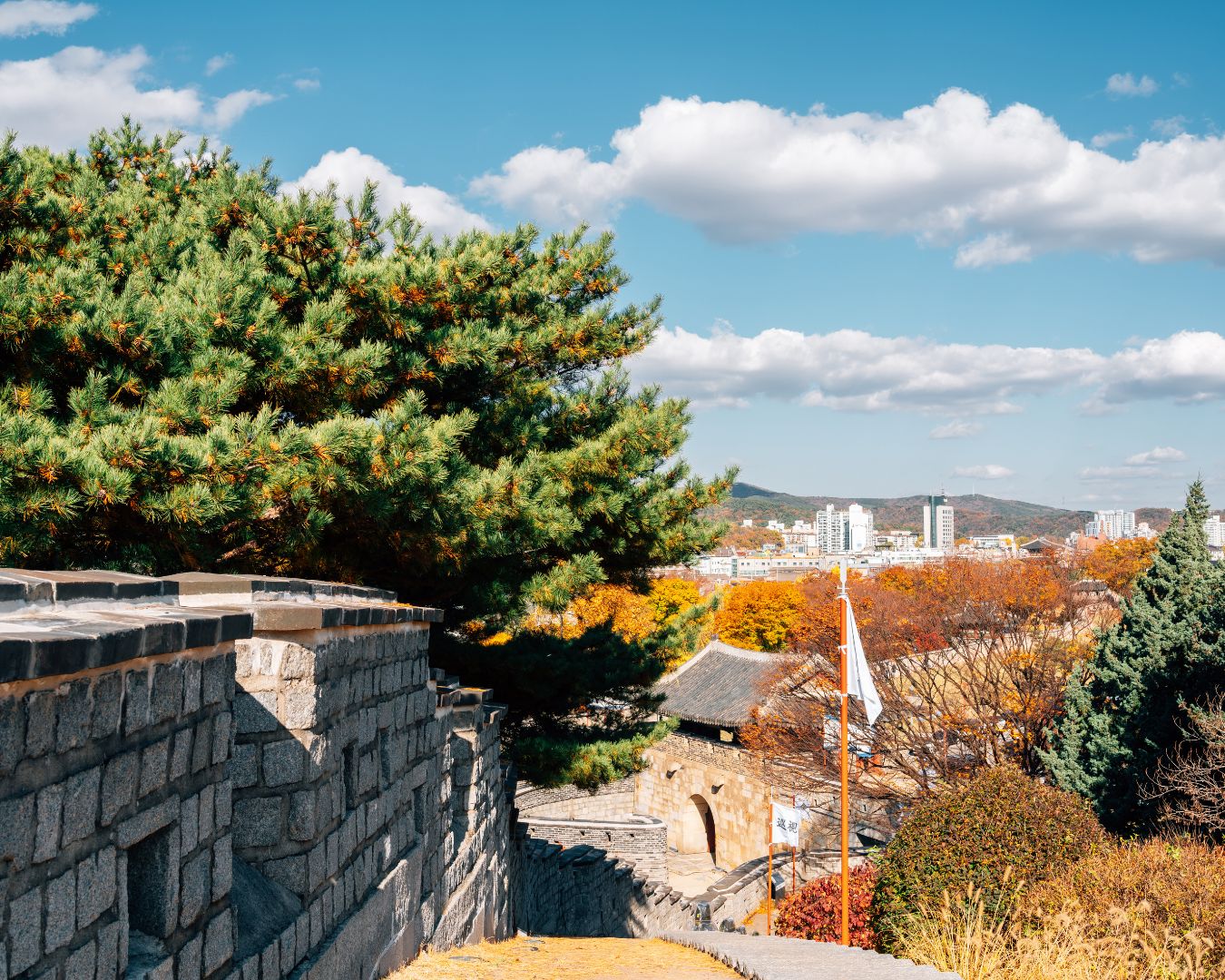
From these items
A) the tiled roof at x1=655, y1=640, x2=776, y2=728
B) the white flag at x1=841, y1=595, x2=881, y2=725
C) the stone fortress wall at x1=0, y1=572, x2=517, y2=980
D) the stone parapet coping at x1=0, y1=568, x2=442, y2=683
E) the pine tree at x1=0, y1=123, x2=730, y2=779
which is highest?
the pine tree at x1=0, y1=123, x2=730, y2=779

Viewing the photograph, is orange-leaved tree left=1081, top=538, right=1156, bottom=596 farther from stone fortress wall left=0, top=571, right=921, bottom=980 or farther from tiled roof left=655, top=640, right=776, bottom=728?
stone fortress wall left=0, top=571, right=921, bottom=980

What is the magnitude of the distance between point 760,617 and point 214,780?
140 ft

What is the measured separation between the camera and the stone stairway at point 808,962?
21.8 feet

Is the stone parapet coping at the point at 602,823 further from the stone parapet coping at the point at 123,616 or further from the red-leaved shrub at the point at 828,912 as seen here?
the stone parapet coping at the point at 123,616

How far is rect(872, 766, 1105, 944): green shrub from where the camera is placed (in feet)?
28.5

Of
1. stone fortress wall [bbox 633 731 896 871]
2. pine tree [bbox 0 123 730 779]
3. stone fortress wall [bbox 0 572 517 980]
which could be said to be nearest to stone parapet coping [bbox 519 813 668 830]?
stone fortress wall [bbox 633 731 896 871]

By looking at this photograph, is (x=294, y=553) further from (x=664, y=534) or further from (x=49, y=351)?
(x=664, y=534)

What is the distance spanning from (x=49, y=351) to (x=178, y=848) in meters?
6.29

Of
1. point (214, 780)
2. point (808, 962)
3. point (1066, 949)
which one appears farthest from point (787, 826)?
point (214, 780)

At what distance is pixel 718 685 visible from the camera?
29.6 metres

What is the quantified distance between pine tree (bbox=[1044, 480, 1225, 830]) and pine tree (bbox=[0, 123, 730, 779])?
8132 mm

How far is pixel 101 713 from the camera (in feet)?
7.79

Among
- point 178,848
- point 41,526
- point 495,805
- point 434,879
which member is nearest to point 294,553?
point 41,526

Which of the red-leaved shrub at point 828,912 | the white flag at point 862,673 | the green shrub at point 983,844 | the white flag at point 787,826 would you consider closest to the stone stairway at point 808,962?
the green shrub at point 983,844
